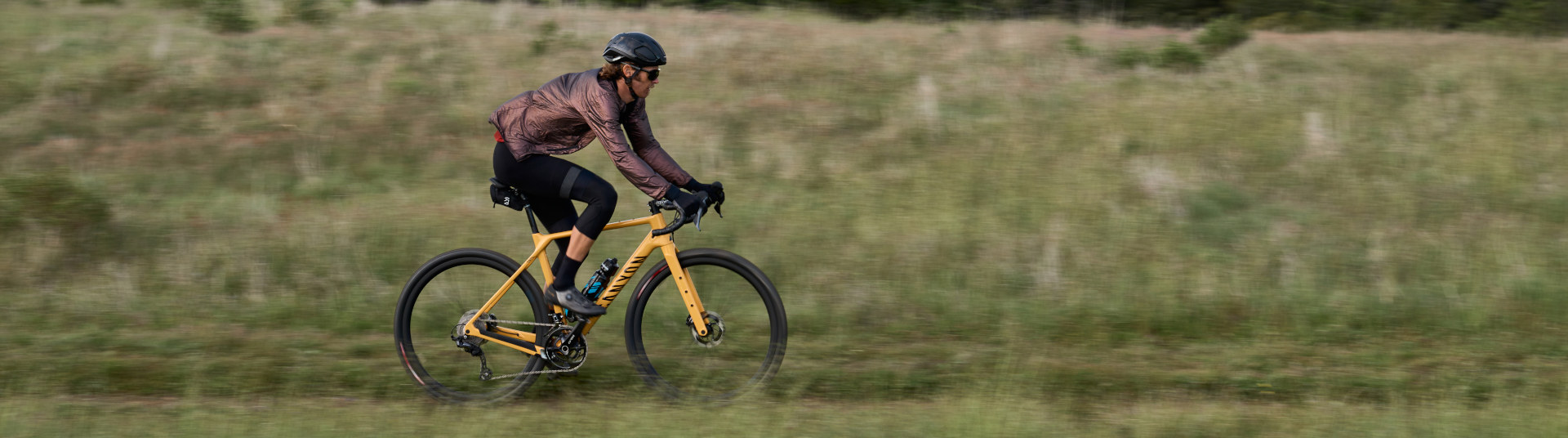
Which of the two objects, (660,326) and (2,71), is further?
(2,71)

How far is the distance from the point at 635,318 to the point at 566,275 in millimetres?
392

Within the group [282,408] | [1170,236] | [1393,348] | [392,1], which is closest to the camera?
[282,408]

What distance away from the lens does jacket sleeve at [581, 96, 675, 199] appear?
16.6ft

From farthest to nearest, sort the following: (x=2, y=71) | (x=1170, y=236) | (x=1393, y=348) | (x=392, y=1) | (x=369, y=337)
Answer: (x=392, y=1) → (x=2, y=71) → (x=1170, y=236) → (x=369, y=337) → (x=1393, y=348)

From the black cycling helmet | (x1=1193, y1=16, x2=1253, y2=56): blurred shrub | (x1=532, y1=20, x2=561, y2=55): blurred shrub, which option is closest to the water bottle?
the black cycling helmet

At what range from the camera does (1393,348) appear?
618cm

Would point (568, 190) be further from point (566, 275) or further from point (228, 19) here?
point (228, 19)

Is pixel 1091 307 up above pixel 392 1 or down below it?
below

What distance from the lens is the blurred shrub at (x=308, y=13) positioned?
48.7 feet

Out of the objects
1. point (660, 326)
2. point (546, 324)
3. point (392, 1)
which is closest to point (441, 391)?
point (546, 324)

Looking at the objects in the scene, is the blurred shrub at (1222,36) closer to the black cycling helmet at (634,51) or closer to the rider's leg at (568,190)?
the black cycling helmet at (634,51)

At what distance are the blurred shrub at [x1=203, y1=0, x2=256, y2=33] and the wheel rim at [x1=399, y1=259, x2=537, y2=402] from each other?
32.3ft

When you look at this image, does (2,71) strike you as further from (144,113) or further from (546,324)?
(546,324)

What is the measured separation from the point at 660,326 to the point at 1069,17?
13.9 m
